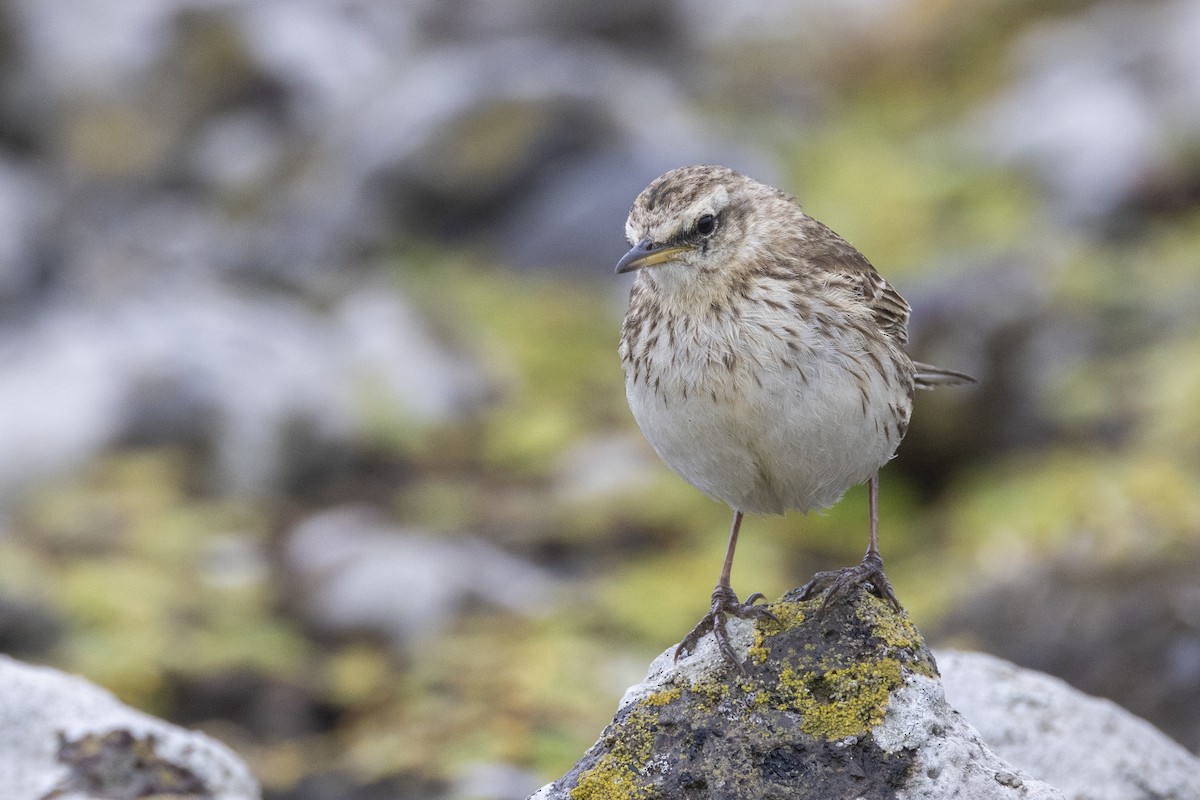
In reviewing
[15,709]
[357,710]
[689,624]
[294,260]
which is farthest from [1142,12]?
[15,709]

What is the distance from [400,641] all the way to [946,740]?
6202 mm

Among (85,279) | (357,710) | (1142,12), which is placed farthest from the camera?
(1142,12)

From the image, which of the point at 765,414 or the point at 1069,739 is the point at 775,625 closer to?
the point at 765,414

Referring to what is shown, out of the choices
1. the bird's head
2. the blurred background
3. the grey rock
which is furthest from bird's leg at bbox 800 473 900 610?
the grey rock

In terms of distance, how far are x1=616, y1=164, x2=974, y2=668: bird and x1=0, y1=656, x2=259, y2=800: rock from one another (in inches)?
81.2

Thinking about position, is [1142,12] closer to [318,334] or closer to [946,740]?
[318,334]

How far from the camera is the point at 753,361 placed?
5.31 m

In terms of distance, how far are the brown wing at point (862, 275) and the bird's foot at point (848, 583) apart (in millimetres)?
1028

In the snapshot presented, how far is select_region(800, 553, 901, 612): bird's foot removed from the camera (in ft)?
16.8

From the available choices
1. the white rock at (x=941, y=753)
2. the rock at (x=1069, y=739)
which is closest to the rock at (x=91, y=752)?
the white rock at (x=941, y=753)

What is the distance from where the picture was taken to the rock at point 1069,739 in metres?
5.83

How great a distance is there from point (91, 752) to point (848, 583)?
2959 millimetres

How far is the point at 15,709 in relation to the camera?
584cm

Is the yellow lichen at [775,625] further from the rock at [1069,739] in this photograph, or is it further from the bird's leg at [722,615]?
the rock at [1069,739]
